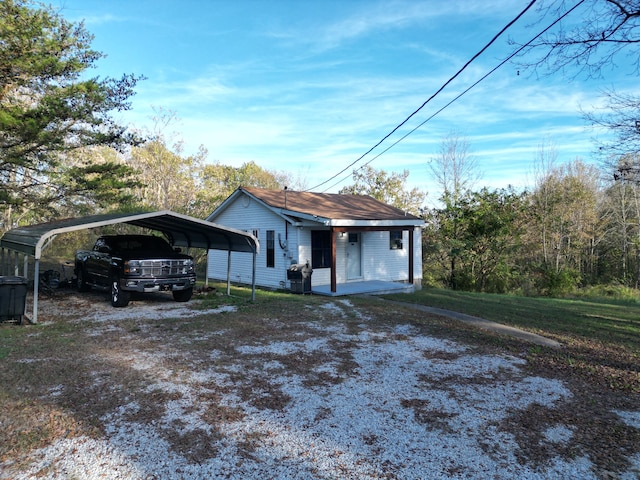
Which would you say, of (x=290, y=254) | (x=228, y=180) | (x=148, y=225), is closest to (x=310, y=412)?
(x=290, y=254)

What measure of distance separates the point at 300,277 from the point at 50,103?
8.63 metres

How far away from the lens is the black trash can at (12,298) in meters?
8.22

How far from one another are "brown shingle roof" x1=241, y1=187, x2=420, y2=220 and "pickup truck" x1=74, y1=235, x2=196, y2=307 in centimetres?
447

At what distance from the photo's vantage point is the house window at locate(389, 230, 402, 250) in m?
17.0

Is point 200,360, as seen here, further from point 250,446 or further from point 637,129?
point 637,129

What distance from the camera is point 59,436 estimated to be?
3.74 m

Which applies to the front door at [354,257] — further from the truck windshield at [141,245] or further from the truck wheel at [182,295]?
the truck windshield at [141,245]

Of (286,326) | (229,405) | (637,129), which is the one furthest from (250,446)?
(637,129)

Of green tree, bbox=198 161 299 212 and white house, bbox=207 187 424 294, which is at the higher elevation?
green tree, bbox=198 161 299 212

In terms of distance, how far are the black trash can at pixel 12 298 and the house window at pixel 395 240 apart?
12.2 meters

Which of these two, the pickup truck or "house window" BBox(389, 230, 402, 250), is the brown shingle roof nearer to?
→ "house window" BBox(389, 230, 402, 250)

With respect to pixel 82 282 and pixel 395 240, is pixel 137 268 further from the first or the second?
pixel 395 240

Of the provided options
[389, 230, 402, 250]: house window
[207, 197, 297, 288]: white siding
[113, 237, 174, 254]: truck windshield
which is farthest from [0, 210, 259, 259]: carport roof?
[389, 230, 402, 250]: house window

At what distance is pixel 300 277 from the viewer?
13695mm
